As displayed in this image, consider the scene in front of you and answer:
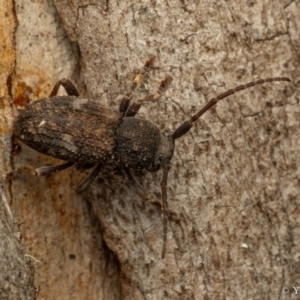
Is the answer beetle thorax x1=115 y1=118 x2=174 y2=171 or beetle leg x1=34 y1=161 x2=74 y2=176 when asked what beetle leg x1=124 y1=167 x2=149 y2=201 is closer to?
beetle thorax x1=115 y1=118 x2=174 y2=171

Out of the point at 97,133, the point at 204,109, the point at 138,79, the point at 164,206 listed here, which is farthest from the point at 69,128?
the point at 204,109

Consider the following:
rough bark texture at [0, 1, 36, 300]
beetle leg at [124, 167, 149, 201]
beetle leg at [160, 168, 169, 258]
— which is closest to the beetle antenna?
beetle leg at [160, 168, 169, 258]

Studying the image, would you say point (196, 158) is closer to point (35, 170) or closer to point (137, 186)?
point (137, 186)

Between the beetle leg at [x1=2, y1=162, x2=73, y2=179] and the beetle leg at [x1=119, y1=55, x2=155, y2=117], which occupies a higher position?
the beetle leg at [x1=119, y1=55, x2=155, y2=117]

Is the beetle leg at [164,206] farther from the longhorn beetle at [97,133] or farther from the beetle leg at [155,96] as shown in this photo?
the beetle leg at [155,96]

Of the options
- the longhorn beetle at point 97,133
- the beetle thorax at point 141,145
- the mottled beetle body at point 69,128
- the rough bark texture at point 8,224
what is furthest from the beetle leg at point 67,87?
the beetle thorax at point 141,145

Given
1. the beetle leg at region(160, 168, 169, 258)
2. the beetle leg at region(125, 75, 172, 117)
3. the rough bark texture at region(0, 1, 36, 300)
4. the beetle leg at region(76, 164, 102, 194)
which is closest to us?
the rough bark texture at region(0, 1, 36, 300)

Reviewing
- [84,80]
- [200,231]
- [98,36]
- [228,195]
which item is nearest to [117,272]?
[200,231]
